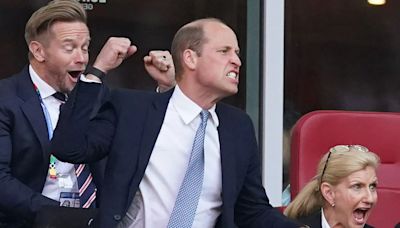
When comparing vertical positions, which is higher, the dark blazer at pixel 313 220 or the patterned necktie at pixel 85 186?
the patterned necktie at pixel 85 186

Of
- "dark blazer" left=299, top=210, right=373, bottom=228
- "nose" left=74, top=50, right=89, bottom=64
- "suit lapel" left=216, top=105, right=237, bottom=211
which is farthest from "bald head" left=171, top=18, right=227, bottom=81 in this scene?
"dark blazer" left=299, top=210, right=373, bottom=228

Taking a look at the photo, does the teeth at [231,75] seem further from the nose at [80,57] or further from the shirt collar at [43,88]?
the shirt collar at [43,88]

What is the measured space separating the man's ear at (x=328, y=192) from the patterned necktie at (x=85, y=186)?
1.00 metres

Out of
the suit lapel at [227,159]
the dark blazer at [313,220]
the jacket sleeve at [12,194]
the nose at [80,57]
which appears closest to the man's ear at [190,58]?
the suit lapel at [227,159]

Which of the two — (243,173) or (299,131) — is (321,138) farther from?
(243,173)

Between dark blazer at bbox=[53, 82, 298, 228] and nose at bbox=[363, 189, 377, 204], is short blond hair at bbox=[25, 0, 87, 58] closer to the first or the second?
dark blazer at bbox=[53, 82, 298, 228]

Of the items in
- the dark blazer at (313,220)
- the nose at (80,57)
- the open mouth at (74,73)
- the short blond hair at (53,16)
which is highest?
the short blond hair at (53,16)

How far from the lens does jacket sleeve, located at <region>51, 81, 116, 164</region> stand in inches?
142

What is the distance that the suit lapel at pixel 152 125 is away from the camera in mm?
3807

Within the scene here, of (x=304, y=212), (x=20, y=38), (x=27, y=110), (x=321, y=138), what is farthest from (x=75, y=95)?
(x=20, y=38)

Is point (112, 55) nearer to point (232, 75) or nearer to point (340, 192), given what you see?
point (232, 75)

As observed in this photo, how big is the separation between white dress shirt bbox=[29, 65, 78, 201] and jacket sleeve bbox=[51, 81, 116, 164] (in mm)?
546

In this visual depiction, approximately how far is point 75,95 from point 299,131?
5.27ft

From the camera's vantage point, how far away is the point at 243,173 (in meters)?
3.99
